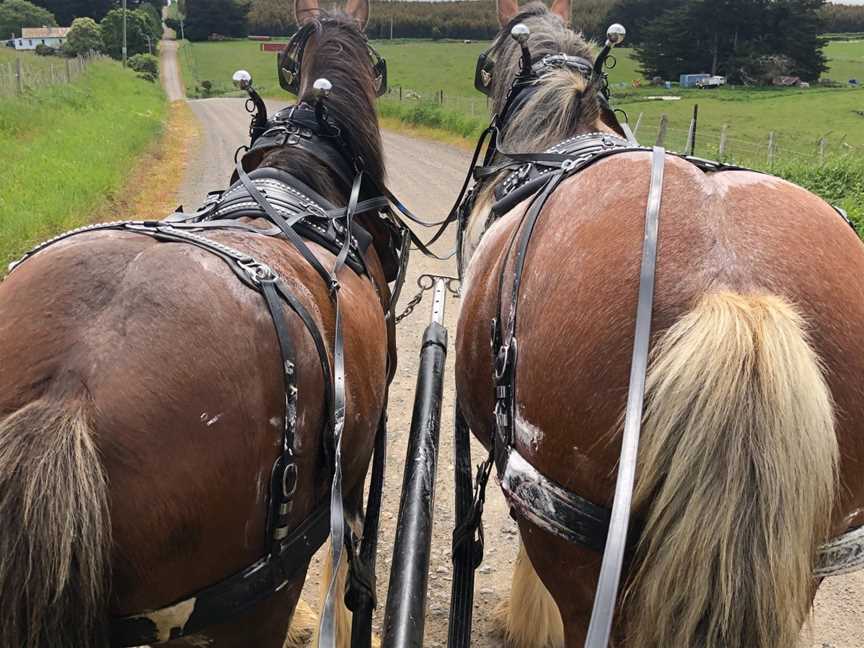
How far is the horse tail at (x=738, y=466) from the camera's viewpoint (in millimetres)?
1241

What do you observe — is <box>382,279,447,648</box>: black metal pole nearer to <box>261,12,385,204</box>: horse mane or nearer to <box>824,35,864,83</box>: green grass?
<box>261,12,385,204</box>: horse mane

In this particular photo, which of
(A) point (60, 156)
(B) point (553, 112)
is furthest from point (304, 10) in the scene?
(A) point (60, 156)

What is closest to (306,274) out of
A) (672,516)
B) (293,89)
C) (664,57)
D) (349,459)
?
(349,459)

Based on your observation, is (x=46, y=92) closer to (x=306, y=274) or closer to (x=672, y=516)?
(x=306, y=274)

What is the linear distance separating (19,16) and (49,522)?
235 feet

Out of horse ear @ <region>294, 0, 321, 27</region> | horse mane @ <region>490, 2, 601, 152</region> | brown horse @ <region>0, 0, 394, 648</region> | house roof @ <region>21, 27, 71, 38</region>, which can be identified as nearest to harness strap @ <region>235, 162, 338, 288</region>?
brown horse @ <region>0, 0, 394, 648</region>

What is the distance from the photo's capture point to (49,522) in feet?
4.25

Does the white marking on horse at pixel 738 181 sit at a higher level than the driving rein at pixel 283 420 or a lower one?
higher

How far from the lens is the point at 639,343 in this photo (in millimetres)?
1290

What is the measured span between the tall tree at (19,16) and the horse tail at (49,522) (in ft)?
233

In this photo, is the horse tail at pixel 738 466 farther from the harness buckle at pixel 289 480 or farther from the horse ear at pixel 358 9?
the horse ear at pixel 358 9

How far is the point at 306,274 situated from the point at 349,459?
0.57 metres

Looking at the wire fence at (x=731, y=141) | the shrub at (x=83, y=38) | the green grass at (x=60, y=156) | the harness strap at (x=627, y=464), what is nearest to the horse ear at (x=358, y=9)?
the harness strap at (x=627, y=464)

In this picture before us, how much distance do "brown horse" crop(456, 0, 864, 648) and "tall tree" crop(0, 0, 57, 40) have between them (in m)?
71.3
